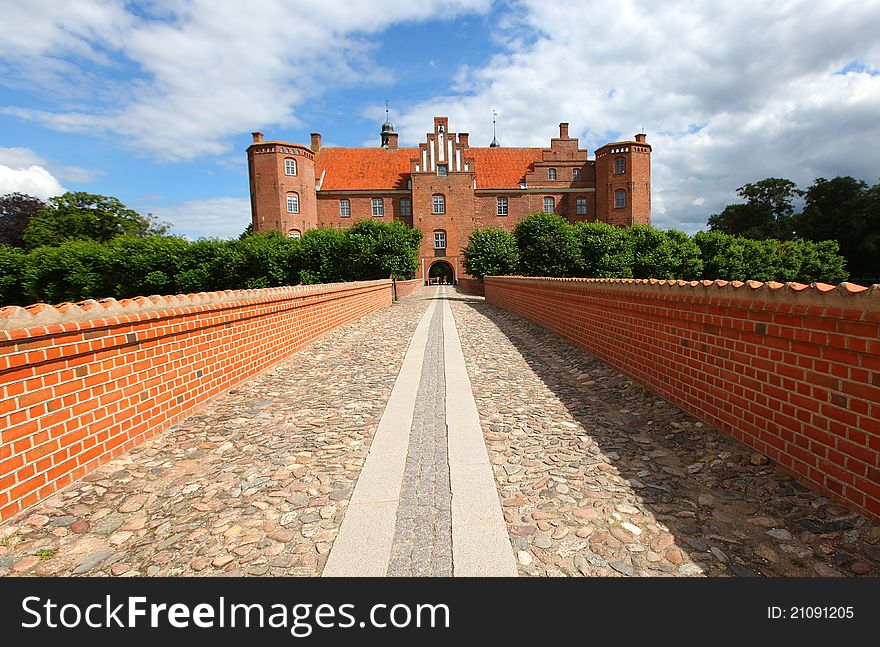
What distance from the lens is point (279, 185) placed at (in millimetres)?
44250

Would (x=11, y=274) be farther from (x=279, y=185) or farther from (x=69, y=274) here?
(x=279, y=185)

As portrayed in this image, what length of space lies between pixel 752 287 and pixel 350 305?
486 inches

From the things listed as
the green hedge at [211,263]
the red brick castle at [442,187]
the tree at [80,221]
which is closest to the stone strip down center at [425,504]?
the green hedge at [211,263]

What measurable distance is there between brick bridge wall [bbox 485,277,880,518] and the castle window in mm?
43679

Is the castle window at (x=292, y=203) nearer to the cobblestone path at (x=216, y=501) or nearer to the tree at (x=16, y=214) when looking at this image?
the tree at (x=16, y=214)

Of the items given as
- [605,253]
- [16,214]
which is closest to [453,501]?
[605,253]

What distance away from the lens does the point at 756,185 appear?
70.8 metres

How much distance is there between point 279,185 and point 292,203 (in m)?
1.94

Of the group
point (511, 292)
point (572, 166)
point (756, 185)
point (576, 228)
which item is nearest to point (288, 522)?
point (511, 292)

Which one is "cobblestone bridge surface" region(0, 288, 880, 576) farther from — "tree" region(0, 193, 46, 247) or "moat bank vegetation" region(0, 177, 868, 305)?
"tree" region(0, 193, 46, 247)

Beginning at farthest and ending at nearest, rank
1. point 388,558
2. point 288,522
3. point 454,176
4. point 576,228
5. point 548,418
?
point 454,176 → point 576,228 → point 548,418 → point 288,522 → point 388,558

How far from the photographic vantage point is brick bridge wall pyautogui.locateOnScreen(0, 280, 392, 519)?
117 inches

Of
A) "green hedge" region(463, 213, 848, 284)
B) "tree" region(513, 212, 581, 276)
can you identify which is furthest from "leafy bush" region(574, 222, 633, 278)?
"tree" region(513, 212, 581, 276)

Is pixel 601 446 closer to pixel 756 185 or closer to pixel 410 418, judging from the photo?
pixel 410 418
